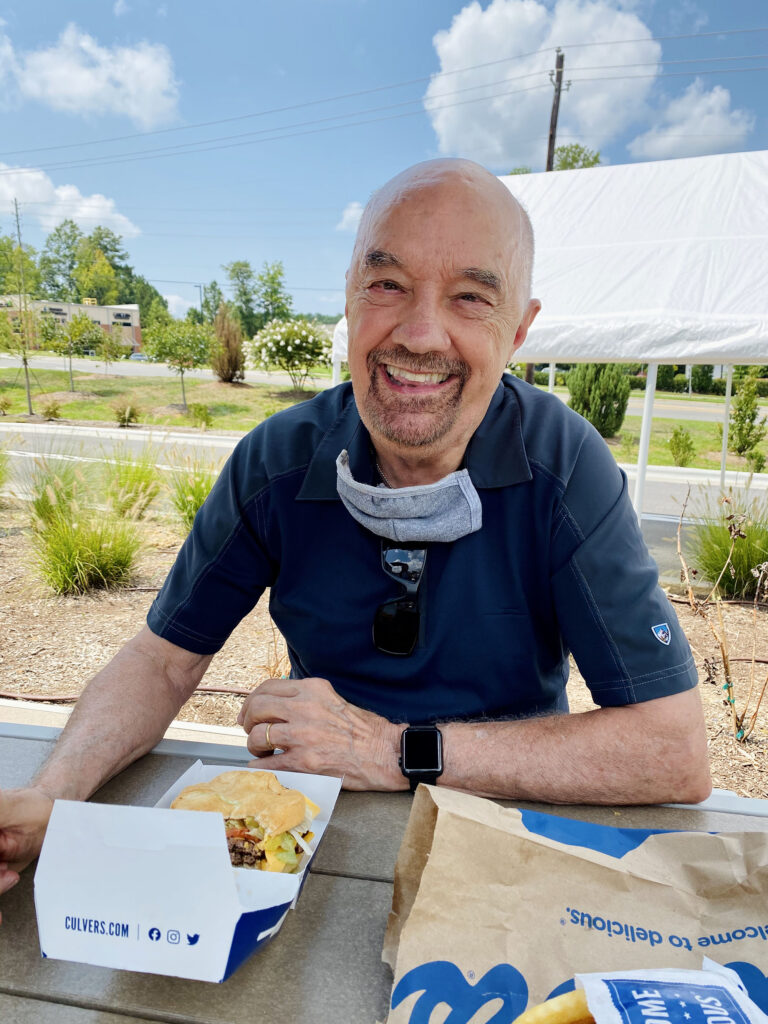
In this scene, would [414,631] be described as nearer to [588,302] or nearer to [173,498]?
[588,302]

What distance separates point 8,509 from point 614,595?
6854 millimetres

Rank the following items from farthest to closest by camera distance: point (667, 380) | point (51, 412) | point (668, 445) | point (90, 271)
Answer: point (90, 271), point (667, 380), point (51, 412), point (668, 445)

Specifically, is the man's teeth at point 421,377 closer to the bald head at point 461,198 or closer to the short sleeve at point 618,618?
the bald head at point 461,198

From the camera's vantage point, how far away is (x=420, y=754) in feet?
3.66

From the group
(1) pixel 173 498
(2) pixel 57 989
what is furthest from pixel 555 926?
(1) pixel 173 498

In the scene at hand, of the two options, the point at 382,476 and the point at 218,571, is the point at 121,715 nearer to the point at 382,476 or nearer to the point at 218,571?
the point at 218,571

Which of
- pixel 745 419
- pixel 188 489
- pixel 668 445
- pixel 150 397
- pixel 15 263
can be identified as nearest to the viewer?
pixel 188 489

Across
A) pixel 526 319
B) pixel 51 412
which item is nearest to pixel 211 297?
pixel 51 412

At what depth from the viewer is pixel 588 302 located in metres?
4.56

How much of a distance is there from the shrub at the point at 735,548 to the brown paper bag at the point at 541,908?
→ 4.33m

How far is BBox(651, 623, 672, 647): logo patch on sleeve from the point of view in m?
1.16

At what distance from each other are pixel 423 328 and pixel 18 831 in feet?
3.22

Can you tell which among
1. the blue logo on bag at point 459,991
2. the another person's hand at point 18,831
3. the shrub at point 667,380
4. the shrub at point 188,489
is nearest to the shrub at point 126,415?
the shrub at point 188,489

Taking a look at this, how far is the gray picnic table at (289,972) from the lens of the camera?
0.68 m
